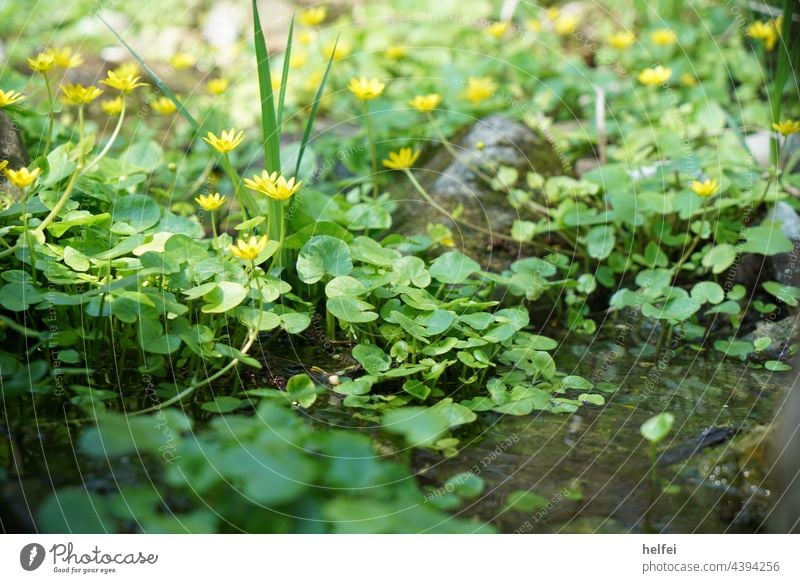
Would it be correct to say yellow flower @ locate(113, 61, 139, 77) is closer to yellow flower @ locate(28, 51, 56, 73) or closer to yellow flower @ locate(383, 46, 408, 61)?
yellow flower @ locate(28, 51, 56, 73)

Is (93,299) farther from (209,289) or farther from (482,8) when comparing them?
(482,8)

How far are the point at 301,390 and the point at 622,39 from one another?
1.97 metres

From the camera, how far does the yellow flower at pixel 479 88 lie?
7.68 ft

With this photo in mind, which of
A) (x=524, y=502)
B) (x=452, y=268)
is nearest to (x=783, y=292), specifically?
(x=452, y=268)

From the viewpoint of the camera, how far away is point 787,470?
1.17 meters

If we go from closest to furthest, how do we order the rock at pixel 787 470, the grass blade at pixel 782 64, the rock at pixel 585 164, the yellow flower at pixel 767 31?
the rock at pixel 787 470 → the grass blade at pixel 782 64 → the yellow flower at pixel 767 31 → the rock at pixel 585 164

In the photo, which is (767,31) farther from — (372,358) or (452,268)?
(372,358)

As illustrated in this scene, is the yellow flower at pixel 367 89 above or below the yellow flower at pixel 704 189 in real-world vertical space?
above

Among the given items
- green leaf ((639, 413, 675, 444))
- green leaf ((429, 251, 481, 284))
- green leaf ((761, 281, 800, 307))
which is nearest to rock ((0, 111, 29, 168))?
green leaf ((429, 251, 481, 284))

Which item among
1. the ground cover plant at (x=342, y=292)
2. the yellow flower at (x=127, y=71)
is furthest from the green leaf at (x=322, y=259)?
the yellow flower at (x=127, y=71)

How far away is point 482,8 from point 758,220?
202 centimetres

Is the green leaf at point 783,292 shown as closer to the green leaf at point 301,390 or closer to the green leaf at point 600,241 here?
the green leaf at point 600,241

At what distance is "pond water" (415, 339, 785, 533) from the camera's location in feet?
3.99

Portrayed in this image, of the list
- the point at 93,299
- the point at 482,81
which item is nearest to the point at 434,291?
the point at 93,299
